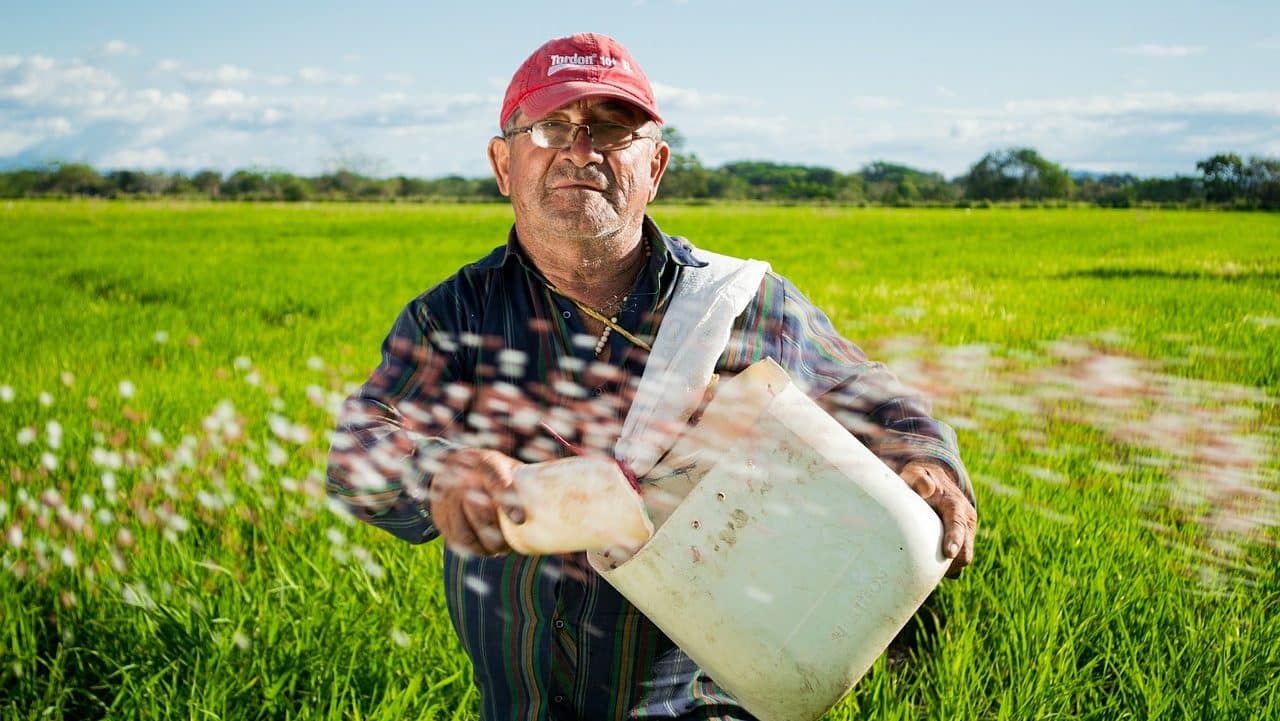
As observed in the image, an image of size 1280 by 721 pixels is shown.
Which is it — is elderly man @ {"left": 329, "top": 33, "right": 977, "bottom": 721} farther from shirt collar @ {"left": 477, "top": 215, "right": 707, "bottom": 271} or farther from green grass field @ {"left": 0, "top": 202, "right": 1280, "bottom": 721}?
green grass field @ {"left": 0, "top": 202, "right": 1280, "bottom": 721}

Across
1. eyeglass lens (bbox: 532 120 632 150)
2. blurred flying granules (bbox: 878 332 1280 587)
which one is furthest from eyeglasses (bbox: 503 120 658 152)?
blurred flying granules (bbox: 878 332 1280 587)

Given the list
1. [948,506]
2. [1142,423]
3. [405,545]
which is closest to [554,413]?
[948,506]

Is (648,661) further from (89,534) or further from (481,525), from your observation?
(89,534)

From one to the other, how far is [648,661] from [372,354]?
442 centimetres

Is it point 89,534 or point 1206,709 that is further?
point 89,534

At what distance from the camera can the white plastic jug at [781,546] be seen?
1108 millimetres

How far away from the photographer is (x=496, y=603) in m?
1.51

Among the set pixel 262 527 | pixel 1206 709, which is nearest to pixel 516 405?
pixel 1206 709

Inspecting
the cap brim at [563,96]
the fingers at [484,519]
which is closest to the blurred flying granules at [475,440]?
the fingers at [484,519]

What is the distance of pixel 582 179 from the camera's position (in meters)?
1.45

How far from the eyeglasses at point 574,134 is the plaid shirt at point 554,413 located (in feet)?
0.52

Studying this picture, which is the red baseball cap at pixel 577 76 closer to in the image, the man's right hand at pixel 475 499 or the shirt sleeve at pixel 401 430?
the shirt sleeve at pixel 401 430

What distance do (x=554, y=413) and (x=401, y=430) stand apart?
0.23 metres

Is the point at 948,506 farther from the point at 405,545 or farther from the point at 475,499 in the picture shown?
the point at 405,545
